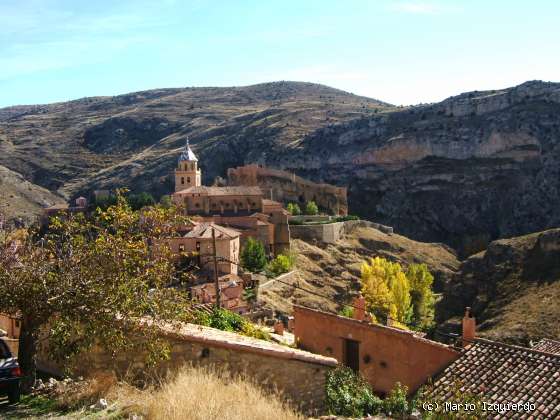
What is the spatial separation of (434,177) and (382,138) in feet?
36.9

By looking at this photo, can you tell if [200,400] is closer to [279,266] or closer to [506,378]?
[506,378]

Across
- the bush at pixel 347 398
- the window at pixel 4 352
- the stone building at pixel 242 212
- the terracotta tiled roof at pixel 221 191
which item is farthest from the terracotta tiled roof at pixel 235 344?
the terracotta tiled roof at pixel 221 191

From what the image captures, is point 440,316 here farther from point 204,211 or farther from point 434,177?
point 434,177

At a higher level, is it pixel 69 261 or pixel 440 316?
pixel 69 261

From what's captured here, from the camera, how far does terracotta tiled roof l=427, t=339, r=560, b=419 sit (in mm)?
12953

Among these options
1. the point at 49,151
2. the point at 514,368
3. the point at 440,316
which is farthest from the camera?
the point at 49,151

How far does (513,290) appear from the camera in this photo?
37.4 meters

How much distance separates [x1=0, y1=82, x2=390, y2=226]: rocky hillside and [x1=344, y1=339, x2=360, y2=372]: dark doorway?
8025cm

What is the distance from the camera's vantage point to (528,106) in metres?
92.8

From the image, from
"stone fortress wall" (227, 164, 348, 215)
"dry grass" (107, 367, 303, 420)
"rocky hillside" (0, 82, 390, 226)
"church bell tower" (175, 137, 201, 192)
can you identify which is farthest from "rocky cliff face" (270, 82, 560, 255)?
"dry grass" (107, 367, 303, 420)

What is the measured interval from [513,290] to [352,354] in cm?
2378

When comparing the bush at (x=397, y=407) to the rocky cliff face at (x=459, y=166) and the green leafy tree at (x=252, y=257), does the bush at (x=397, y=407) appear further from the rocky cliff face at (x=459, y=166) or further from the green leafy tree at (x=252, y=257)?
the rocky cliff face at (x=459, y=166)

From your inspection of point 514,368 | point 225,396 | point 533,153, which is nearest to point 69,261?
point 225,396

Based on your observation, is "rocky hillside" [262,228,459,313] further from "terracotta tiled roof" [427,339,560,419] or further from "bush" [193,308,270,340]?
"terracotta tiled roof" [427,339,560,419]
